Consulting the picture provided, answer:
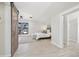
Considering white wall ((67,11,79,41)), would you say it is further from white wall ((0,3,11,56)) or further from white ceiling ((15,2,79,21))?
white wall ((0,3,11,56))

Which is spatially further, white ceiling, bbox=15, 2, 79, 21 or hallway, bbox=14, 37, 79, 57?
hallway, bbox=14, 37, 79, 57

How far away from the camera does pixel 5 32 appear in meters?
3.84

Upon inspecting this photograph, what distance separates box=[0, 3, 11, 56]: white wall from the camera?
149 inches

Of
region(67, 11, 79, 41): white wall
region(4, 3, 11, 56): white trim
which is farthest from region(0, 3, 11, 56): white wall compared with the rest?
region(67, 11, 79, 41): white wall

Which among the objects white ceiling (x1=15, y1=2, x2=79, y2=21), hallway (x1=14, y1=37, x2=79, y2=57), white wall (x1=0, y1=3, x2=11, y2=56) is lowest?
hallway (x1=14, y1=37, x2=79, y2=57)

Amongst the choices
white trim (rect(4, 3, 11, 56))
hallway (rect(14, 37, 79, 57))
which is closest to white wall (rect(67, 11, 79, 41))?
hallway (rect(14, 37, 79, 57))

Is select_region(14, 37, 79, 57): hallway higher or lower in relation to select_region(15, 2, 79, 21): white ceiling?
lower

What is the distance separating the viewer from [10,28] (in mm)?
3826

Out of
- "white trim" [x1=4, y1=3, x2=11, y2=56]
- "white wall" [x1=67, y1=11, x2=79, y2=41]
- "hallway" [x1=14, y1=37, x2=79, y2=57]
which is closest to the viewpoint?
"white trim" [x1=4, y1=3, x2=11, y2=56]

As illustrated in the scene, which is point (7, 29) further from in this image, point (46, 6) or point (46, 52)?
point (46, 6)

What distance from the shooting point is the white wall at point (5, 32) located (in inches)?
149

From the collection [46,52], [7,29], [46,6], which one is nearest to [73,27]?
[46,6]

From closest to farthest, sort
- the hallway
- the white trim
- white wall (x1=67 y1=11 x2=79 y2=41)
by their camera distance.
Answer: the white trim, the hallway, white wall (x1=67 y1=11 x2=79 y2=41)

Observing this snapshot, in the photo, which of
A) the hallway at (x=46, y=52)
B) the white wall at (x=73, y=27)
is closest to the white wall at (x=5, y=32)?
the hallway at (x=46, y=52)
